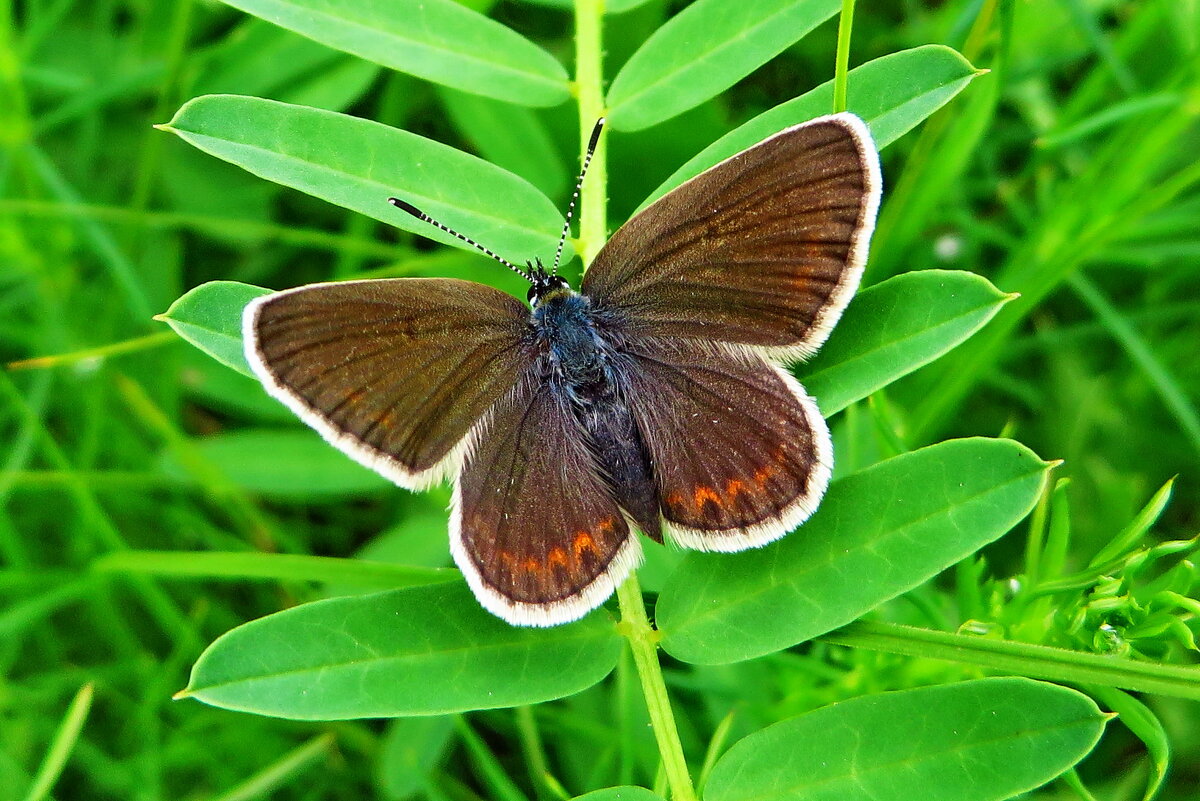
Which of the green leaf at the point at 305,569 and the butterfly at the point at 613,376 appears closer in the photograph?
the butterfly at the point at 613,376

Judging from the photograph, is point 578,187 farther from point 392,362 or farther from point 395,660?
point 395,660

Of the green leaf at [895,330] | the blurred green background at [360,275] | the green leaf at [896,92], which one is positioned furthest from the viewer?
the blurred green background at [360,275]

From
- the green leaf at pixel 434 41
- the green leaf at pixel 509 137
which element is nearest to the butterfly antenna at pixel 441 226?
the green leaf at pixel 434 41

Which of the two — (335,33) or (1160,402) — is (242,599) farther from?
(1160,402)

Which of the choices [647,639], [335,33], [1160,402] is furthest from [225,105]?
[1160,402]

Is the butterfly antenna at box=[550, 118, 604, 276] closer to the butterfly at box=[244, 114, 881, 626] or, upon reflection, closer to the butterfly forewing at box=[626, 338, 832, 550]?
the butterfly at box=[244, 114, 881, 626]

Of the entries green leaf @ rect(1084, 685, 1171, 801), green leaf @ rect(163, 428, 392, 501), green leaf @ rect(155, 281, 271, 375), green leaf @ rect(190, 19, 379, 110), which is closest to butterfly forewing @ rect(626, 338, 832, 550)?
green leaf @ rect(1084, 685, 1171, 801)

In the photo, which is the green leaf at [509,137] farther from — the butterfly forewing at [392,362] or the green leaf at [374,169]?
the butterfly forewing at [392,362]

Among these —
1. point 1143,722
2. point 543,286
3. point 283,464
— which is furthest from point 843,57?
point 283,464
